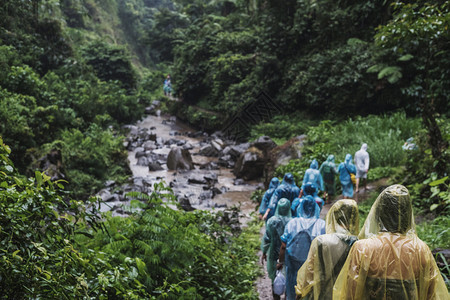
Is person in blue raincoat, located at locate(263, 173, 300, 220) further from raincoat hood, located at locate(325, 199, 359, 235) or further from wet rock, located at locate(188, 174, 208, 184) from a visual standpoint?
wet rock, located at locate(188, 174, 208, 184)

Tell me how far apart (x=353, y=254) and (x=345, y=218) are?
763mm

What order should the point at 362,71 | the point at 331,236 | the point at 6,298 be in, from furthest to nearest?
the point at 362,71
the point at 331,236
the point at 6,298

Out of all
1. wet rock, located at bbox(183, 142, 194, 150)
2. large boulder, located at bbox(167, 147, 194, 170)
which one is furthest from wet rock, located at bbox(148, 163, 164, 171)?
wet rock, located at bbox(183, 142, 194, 150)

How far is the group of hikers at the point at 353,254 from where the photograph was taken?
263 centimetres

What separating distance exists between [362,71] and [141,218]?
45.6ft

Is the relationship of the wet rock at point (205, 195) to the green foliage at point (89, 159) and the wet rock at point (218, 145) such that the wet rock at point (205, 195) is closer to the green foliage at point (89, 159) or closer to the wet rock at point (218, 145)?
the green foliage at point (89, 159)

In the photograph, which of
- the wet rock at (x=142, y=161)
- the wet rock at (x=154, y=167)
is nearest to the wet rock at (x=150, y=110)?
the wet rock at (x=142, y=161)

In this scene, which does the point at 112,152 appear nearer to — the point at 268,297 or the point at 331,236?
the point at 268,297

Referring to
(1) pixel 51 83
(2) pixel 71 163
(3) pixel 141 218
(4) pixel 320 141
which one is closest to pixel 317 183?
(3) pixel 141 218

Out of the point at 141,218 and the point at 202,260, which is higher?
the point at 141,218

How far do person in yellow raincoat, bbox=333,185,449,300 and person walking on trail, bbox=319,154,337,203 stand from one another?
258 inches

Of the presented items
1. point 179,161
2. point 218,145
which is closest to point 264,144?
point 179,161

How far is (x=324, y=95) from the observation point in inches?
699

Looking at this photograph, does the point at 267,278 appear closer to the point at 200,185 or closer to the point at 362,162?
the point at 362,162
